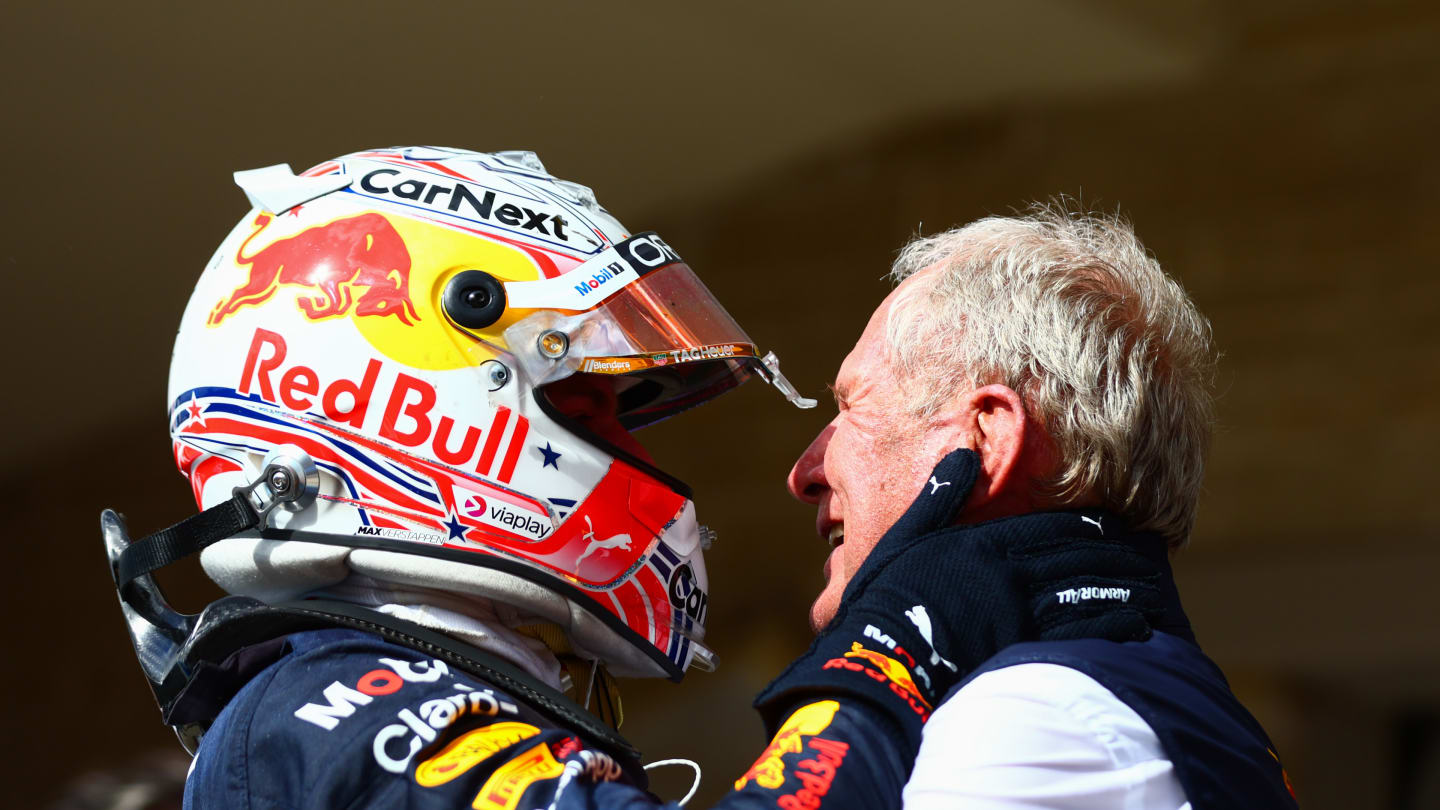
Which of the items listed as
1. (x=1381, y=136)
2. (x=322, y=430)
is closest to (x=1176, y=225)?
(x=1381, y=136)

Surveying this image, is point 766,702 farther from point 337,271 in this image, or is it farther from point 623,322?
point 337,271

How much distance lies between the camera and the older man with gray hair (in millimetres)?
1258

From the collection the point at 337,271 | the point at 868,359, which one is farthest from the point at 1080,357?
the point at 337,271

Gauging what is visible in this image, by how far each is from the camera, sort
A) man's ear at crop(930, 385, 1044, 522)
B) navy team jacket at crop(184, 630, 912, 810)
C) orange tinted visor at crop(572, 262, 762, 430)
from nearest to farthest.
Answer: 1. navy team jacket at crop(184, 630, 912, 810)
2. man's ear at crop(930, 385, 1044, 522)
3. orange tinted visor at crop(572, 262, 762, 430)

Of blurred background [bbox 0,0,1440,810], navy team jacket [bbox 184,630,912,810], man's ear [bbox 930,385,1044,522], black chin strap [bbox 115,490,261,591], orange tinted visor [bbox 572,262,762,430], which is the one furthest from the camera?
blurred background [bbox 0,0,1440,810]

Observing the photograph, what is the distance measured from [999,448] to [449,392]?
67 cm

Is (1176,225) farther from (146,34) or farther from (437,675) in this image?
(437,675)

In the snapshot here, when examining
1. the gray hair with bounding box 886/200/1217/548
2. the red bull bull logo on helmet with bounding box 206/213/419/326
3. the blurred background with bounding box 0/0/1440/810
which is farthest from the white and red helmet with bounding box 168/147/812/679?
the blurred background with bounding box 0/0/1440/810

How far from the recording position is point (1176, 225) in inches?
181

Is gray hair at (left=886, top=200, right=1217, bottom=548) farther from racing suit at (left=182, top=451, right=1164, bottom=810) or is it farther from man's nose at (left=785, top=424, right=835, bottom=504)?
man's nose at (left=785, top=424, right=835, bottom=504)

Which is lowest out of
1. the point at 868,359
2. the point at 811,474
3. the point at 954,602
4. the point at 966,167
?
the point at 954,602

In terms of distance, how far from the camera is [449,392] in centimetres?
167

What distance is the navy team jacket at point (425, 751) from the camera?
125cm

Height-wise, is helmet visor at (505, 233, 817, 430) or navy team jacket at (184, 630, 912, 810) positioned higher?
helmet visor at (505, 233, 817, 430)
